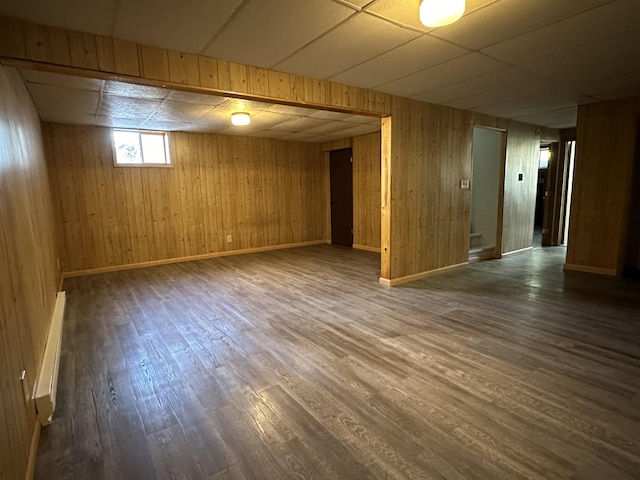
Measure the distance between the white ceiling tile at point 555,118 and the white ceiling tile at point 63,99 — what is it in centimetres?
620

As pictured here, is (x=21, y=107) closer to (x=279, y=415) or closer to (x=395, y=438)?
(x=279, y=415)

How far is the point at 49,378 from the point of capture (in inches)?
80.1

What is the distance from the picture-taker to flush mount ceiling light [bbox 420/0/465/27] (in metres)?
1.78

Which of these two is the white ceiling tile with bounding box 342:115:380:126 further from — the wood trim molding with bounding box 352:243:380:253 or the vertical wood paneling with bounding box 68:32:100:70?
the vertical wood paneling with bounding box 68:32:100:70

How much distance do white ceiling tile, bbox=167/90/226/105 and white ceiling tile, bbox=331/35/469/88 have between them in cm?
149

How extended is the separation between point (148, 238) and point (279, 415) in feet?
16.4

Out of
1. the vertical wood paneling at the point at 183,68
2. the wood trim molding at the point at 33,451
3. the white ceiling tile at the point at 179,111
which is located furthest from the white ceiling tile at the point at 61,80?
the wood trim molding at the point at 33,451

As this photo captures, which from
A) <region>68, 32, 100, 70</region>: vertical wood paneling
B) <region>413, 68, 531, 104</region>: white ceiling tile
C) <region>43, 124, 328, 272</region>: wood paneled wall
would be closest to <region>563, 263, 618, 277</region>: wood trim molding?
<region>413, 68, 531, 104</region>: white ceiling tile

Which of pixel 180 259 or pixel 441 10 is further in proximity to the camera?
pixel 180 259

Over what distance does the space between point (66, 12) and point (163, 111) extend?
8.38 ft

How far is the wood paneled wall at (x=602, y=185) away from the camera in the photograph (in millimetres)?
4438

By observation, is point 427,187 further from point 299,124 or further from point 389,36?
point 389,36

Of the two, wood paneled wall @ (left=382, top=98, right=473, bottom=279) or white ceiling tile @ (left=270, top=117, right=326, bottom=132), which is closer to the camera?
wood paneled wall @ (left=382, top=98, right=473, bottom=279)

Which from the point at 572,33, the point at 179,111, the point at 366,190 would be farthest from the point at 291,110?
the point at 572,33
